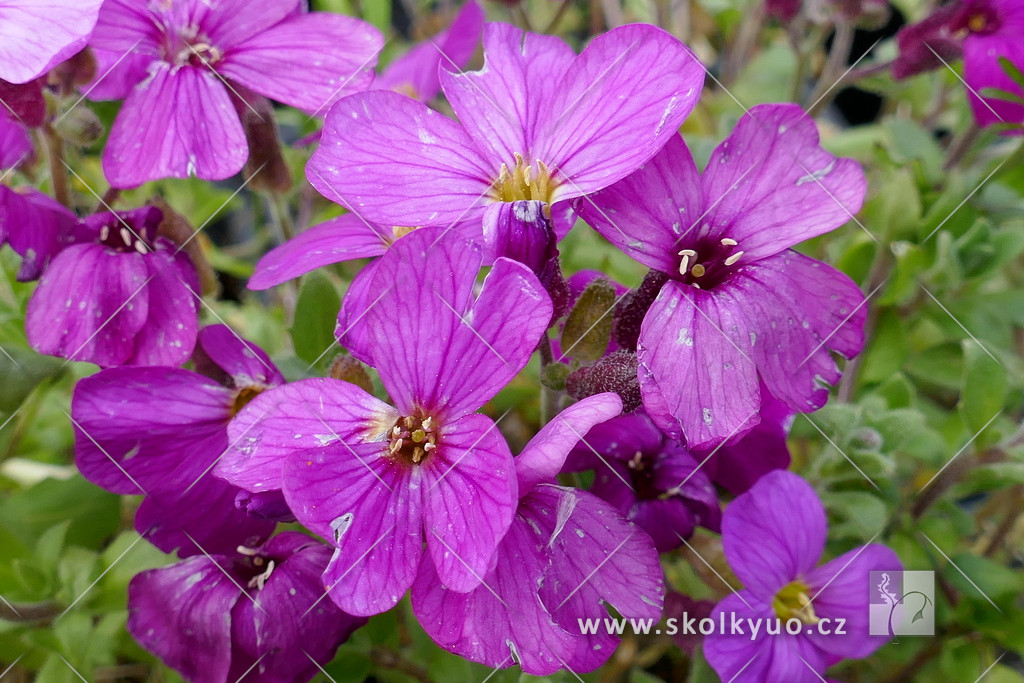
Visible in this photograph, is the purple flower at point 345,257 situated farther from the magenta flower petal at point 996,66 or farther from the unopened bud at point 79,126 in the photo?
the magenta flower petal at point 996,66

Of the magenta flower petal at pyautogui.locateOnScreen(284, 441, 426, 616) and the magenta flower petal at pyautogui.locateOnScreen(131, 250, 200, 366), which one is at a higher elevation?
the magenta flower petal at pyautogui.locateOnScreen(284, 441, 426, 616)

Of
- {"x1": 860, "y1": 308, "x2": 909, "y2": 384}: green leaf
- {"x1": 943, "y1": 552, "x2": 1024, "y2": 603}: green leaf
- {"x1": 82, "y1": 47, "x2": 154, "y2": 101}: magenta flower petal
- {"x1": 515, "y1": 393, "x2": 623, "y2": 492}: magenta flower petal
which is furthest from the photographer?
{"x1": 860, "y1": 308, "x2": 909, "y2": 384}: green leaf

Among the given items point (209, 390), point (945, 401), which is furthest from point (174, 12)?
point (945, 401)

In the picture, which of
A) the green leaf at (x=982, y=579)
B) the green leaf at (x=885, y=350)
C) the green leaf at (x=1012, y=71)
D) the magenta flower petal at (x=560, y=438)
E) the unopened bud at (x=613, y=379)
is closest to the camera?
the magenta flower petal at (x=560, y=438)

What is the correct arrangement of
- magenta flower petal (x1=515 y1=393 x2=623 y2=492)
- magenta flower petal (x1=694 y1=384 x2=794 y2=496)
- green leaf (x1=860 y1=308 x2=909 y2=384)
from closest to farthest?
magenta flower petal (x1=515 y1=393 x2=623 y2=492) < magenta flower petal (x1=694 y1=384 x2=794 y2=496) < green leaf (x1=860 y1=308 x2=909 y2=384)

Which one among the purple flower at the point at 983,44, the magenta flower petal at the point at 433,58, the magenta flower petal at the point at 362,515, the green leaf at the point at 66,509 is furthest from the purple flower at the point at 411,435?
the purple flower at the point at 983,44

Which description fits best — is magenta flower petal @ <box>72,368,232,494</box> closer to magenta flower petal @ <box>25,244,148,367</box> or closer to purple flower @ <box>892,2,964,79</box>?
magenta flower petal @ <box>25,244,148,367</box>

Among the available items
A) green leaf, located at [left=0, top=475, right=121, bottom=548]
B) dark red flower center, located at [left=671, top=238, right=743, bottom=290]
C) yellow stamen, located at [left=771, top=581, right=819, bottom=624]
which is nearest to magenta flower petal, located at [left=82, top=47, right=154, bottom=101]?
green leaf, located at [left=0, top=475, right=121, bottom=548]
